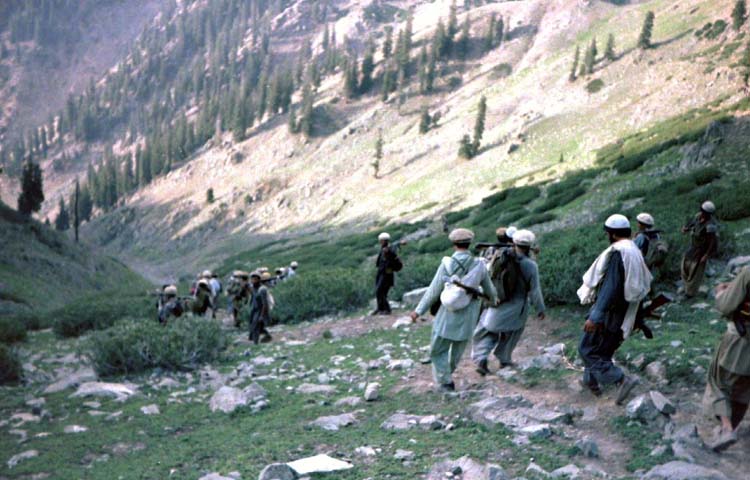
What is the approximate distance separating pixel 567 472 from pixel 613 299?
2023 mm

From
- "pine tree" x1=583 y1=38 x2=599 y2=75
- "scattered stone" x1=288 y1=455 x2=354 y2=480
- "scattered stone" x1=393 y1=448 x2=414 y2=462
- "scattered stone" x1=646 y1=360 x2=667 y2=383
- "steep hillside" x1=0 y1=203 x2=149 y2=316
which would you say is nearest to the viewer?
"scattered stone" x1=288 y1=455 x2=354 y2=480

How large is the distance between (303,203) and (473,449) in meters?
84.2

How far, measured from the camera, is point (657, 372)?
6.92 m

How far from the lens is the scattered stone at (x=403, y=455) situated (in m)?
5.26

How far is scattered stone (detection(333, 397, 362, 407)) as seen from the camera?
7457 mm

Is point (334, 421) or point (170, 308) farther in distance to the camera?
point (170, 308)

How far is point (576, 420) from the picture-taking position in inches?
235

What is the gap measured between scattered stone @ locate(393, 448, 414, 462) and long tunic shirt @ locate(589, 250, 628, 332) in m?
2.39

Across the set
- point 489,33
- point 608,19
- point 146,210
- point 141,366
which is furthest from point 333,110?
point 141,366

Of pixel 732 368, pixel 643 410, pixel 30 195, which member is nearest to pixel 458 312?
pixel 643 410

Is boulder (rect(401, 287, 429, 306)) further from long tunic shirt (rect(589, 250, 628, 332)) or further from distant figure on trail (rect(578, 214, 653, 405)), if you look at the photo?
long tunic shirt (rect(589, 250, 628, 332))

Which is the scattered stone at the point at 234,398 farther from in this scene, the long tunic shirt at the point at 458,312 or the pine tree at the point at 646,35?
the pine tree at the point at 646,35

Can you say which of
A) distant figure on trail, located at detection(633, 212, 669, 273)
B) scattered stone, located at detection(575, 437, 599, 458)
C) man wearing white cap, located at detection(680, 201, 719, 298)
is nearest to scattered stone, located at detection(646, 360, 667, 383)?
scattered stone, located at detection(575, 437, 599, 458)

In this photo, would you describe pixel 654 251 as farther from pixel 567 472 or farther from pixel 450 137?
pixel 450 137
